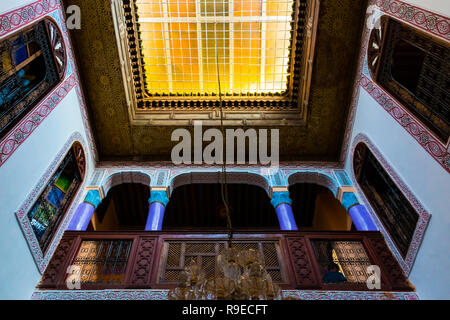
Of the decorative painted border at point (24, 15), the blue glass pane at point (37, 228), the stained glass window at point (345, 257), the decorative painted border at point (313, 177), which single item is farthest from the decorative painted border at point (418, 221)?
the decorative painted border at point (24, 15)

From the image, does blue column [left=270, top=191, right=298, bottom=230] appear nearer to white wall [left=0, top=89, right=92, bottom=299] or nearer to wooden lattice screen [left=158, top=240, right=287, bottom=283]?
wooden lattice screen [left=158, top=240, right=287, bottom=283]

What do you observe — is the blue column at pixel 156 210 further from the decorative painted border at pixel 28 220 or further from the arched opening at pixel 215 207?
the arched opening at pixel 215 207

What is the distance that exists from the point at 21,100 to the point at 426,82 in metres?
4.60

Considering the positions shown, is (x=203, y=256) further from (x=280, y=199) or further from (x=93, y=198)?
(x=93, y=198)

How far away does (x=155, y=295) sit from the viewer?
12.6 ft

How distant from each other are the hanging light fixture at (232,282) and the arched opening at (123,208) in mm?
4676

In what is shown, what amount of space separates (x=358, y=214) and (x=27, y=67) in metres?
4.85

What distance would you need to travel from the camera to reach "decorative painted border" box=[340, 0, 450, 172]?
353cm

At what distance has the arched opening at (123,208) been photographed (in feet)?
23.0

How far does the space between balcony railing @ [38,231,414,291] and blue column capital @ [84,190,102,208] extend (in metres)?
0.86

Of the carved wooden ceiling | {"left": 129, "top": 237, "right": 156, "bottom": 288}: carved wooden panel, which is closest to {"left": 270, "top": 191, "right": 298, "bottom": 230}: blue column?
the carved wooden ceiling

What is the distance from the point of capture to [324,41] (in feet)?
17.8

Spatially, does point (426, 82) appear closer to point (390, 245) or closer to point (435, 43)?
point (435, 43)
